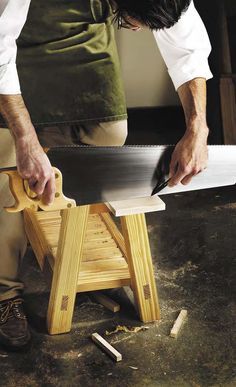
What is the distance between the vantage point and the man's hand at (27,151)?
178cm

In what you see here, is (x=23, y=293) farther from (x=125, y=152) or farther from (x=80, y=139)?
(x=125, y=152)

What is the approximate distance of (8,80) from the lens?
179 centimetres

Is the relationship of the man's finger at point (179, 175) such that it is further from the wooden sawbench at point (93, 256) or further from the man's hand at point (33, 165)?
the man's hand at point (33, 165)

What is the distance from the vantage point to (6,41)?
69.4 inches

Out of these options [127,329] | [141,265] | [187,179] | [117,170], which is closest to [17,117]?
[117,170]

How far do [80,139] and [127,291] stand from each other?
64 centimetres

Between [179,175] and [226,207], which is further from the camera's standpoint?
[226,207]

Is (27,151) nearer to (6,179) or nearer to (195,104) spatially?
(6,179)

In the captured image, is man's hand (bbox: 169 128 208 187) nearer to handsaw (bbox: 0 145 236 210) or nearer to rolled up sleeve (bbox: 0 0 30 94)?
handsaw (bbox: 0 145 236 210)

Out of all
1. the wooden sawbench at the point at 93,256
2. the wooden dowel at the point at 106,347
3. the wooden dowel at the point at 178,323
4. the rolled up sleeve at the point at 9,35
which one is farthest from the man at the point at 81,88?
the wooden dowel at the point at 178,323

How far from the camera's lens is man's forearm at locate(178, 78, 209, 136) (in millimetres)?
2074

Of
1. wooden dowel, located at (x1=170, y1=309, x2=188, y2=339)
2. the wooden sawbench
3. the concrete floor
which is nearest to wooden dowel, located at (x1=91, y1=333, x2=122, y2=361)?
the concrete floor

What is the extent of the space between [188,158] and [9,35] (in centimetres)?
68

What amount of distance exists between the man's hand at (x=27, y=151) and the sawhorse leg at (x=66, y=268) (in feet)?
0.99
